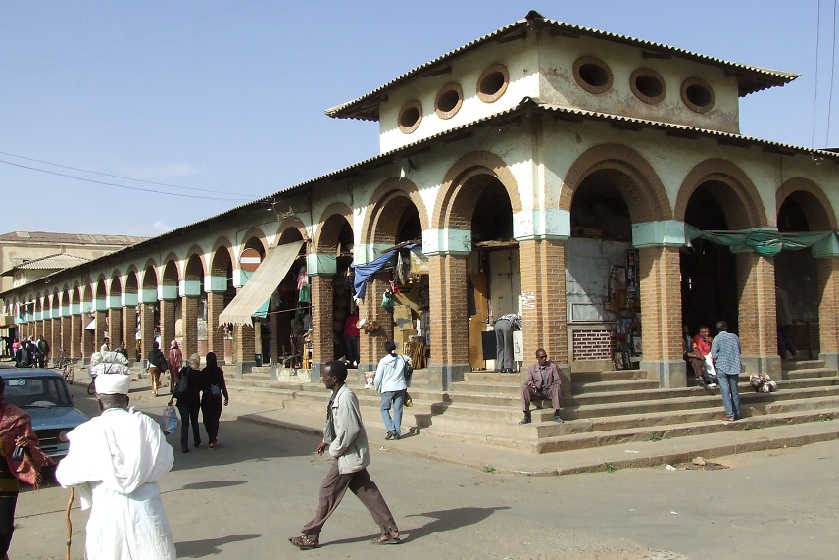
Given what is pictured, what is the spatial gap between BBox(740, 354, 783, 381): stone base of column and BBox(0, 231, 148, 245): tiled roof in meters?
66.8

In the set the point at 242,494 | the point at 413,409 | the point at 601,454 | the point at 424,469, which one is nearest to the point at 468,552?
the point at 242,494

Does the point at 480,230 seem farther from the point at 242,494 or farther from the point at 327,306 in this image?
the point at 242,494

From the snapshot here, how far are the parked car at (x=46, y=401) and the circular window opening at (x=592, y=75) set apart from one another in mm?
10158

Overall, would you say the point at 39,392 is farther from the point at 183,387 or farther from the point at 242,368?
the point at 242,368

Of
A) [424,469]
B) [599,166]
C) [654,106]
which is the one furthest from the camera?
[654,106]

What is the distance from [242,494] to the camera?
9289mm

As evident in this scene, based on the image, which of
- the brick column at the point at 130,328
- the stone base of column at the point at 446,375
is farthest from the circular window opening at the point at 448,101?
the brick column at the point at 130,328

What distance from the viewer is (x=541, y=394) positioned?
12398 mm

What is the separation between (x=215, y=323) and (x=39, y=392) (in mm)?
13255

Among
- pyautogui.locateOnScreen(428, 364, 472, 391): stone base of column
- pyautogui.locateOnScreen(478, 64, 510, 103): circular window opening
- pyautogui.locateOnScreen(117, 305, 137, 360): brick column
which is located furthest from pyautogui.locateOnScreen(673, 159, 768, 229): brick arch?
pyautogui.locateOnScreen(117, 305, 137, 360): brick column

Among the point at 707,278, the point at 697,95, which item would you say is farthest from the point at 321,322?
the point at 697,95

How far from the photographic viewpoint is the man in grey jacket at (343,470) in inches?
270

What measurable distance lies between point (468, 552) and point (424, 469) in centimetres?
444

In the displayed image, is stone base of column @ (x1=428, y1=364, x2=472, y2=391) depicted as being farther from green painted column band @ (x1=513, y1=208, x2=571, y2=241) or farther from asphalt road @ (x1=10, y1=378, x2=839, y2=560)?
asphalt road @ (x1=10, y1=378, x2=839, y2=560)
